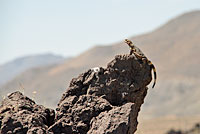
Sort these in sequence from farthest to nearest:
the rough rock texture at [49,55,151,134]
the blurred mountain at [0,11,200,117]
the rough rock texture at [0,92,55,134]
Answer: the blurred mountain at [0,11,200,117] → the rough rock texture at [49,55,151,134] → the rough rock texture at [0,92,55,134]

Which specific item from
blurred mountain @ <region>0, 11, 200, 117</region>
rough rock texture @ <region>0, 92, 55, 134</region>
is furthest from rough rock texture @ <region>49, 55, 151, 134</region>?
blurred mountain @ <region>0, 11, 200, 117</region>

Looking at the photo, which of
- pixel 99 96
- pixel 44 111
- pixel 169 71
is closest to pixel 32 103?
pixel 44 111

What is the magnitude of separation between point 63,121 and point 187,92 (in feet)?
208

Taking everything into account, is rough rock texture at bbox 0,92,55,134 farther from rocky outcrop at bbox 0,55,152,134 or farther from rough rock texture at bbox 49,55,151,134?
rough rock texture at bbox 49,55,151,134

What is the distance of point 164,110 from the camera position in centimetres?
6181

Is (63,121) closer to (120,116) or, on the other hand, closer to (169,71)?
(120,116)

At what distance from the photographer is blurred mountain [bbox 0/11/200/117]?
64.3 metres

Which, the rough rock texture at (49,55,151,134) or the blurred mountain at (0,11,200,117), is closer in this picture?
the rough rock texture at (49,55,151,134)

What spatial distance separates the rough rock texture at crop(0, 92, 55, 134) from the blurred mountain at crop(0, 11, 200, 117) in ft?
107

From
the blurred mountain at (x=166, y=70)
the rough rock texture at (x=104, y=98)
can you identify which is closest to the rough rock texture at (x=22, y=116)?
the rough rock texture at (x=104, y=98)

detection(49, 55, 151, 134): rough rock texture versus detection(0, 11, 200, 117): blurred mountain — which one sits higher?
detection(0, 11, 200, 117): blurred mountain

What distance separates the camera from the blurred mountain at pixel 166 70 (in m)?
64.3

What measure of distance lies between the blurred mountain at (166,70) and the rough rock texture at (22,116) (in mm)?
32647

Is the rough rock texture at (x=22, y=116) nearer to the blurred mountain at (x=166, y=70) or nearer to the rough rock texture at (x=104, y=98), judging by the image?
the rough rock texture at (x=104, y=98)
